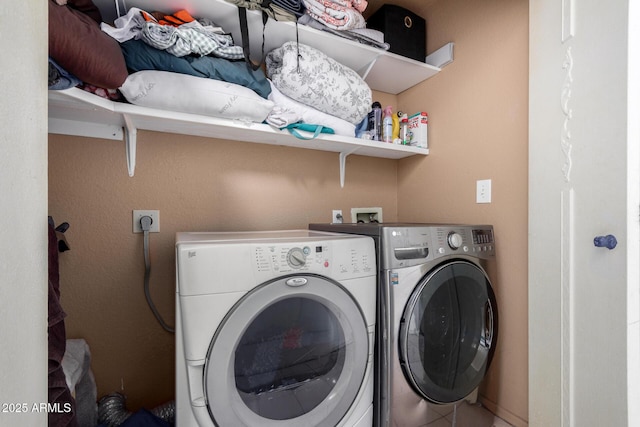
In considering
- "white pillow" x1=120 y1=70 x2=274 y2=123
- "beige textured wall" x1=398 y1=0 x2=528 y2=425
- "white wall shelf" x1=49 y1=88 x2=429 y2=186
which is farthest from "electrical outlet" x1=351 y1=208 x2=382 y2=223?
"white pillow" x1=120 y1=70 x2=274 y2=123

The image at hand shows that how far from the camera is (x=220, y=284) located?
82 centimetres

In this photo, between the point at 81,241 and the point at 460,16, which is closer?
the point at 81,241

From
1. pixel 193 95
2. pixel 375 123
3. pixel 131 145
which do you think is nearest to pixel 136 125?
pixel 131 145

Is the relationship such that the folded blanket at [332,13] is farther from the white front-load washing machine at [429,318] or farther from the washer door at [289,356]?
the washer door at [289,356]

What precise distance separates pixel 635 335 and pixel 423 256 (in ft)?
2.22

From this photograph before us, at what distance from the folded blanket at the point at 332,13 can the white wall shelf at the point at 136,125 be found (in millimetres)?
541

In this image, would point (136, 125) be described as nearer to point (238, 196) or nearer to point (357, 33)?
point (238, 196)

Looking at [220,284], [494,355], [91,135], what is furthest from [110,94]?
[494,355]

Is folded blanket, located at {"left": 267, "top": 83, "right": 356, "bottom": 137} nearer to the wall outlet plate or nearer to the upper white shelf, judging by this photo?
the upper white shelf

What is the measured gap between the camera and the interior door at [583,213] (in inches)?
34.7

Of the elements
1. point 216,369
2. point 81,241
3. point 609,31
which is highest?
point 609,31

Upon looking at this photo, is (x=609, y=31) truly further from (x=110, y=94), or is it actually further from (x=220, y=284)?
(x=110, y=94)

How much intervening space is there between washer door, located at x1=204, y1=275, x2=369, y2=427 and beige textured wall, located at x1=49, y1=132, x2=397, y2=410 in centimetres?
76

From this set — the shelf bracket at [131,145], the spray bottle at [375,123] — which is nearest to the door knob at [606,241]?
the spray bottle at [375,123]
